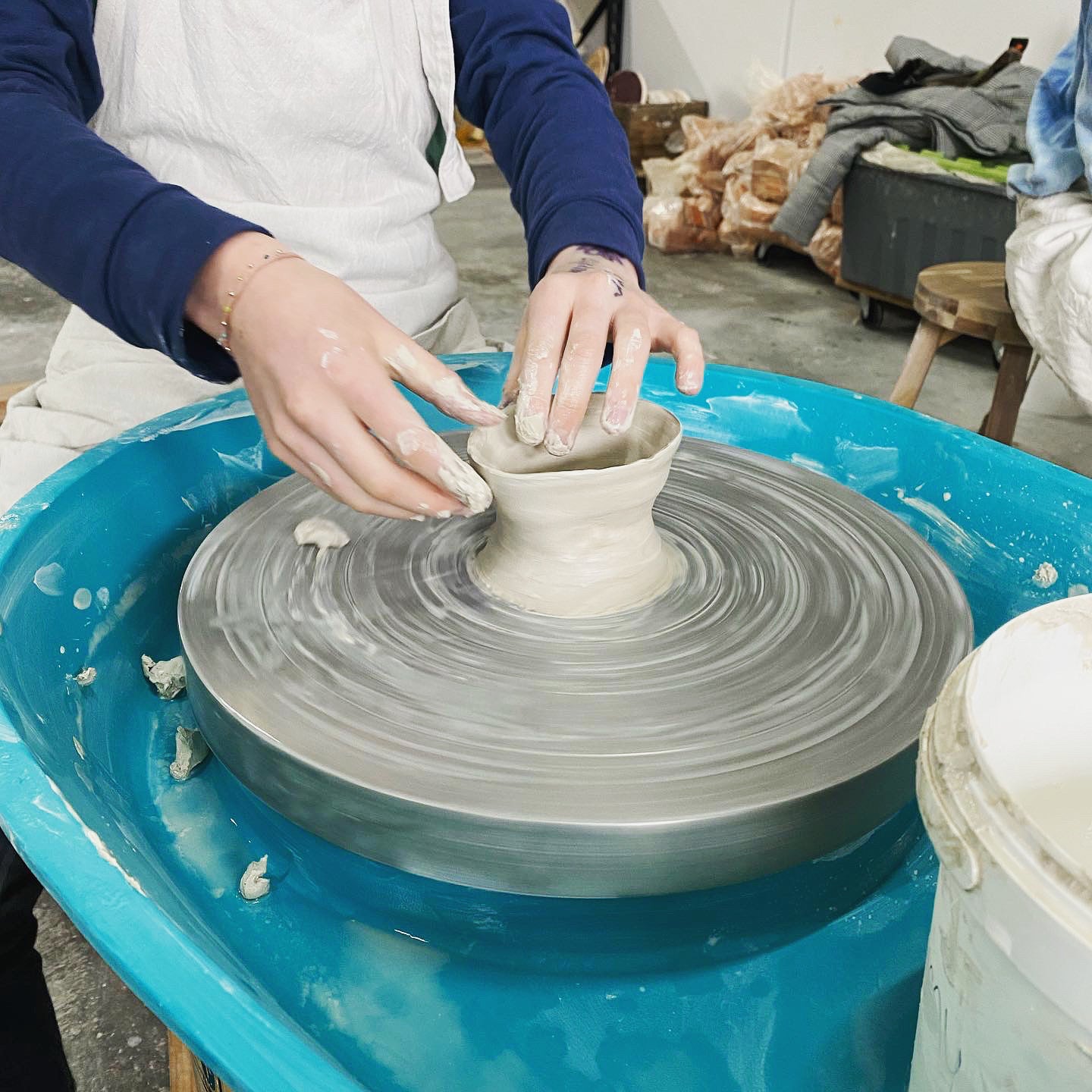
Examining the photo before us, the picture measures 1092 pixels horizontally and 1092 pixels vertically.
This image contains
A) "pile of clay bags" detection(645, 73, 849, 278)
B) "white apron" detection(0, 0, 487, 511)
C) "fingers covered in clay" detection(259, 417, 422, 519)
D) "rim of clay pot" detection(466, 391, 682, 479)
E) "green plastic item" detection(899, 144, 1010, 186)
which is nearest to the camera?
"fingers covered in clay" detection(259, 417, 422, 519)

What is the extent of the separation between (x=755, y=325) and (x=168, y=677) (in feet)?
9.76

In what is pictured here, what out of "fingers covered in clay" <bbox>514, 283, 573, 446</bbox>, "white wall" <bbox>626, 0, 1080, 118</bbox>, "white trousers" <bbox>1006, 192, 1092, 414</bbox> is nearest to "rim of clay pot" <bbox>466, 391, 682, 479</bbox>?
"fingers covered in clay" <bbox>514, 283, 573, 446</bbox>

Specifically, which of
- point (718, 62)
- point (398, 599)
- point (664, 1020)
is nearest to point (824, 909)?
point (664, 1020)

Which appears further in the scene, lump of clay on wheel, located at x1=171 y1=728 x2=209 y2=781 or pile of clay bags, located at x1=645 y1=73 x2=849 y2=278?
pile of clay bags, located at x1=645 y1=73 x2=849 y2=278

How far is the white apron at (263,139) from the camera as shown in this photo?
1.02 meters

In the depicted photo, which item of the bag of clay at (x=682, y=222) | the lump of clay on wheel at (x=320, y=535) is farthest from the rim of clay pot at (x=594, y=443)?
the bag of clay at (x=682, y=222)

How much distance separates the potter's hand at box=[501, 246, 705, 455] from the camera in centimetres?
80

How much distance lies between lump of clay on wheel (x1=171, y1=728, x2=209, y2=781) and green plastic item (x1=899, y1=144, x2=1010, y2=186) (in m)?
2.93

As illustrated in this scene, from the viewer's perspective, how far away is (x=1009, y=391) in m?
1.95

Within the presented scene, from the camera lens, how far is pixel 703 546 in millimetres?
911

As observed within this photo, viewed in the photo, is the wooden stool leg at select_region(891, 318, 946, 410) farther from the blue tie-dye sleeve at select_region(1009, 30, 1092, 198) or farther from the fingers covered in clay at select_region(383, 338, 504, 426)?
the fingers covered in clay at select_region(383, 338, 504, 426)

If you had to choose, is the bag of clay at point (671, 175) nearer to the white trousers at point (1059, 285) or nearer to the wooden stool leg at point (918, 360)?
the wooden stool leg at point (918, 360)

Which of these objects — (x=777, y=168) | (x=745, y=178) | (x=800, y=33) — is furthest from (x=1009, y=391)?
→ (x=800, y=33)

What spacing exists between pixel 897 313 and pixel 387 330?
3.28m
